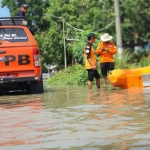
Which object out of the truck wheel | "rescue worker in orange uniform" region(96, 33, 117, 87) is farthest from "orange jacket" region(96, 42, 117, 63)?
the truck wheel

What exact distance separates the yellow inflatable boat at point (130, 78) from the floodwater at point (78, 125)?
8.52ft

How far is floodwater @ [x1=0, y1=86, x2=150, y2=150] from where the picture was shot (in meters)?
4.75

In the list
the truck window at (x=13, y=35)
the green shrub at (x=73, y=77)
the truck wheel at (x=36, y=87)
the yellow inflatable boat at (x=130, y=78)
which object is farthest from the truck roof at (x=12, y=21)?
the green shrub at (x=73, y=77)

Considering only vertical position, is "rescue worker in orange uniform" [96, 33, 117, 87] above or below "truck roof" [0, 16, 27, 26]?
below

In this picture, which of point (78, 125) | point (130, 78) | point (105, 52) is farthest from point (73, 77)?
point (78, 125)

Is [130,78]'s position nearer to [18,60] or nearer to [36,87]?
[36,87]

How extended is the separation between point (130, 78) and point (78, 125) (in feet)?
18.5

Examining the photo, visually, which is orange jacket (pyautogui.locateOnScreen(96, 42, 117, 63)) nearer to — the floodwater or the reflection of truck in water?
the reflection of truck in water

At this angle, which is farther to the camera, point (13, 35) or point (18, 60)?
point (13, 35)

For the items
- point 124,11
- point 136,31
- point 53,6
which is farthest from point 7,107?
point 136,31

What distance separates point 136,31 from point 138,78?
120 feet

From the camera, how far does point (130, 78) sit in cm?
1125

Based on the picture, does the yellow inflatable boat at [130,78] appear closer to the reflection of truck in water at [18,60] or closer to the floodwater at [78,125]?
the reflection of truck in water at [18,60]

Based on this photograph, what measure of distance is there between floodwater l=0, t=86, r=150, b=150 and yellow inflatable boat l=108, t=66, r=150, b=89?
2.60 meters
